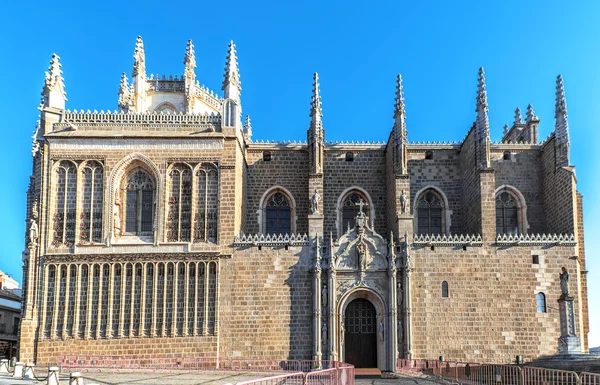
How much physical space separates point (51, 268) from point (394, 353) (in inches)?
616

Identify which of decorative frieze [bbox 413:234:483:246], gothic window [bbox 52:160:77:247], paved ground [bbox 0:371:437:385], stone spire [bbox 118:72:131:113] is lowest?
paved ground [bbox 0:371:437:385]

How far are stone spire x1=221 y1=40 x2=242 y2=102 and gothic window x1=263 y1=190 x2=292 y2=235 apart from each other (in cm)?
556

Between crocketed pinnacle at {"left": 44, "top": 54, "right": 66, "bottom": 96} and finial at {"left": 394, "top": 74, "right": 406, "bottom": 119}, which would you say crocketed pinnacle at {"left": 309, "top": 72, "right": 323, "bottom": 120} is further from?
crocketed pinnacle at {"left": 44, "top": 54, "right": 66, "bottom": 96}

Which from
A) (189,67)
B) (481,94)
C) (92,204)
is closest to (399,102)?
(481,94)

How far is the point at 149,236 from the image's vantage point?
33031 millimetres

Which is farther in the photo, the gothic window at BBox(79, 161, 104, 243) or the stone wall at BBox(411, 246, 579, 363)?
the gothic window at BBox(79, 161, 104, 243)

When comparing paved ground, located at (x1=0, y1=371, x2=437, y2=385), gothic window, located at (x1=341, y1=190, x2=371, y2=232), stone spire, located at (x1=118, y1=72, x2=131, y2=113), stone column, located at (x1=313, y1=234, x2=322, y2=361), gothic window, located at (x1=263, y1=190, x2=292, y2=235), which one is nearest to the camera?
paved ground, located at (x1=0, y1=371, x2=437, y2=385)

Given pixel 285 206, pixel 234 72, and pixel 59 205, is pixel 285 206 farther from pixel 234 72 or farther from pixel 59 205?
pixel 59 205

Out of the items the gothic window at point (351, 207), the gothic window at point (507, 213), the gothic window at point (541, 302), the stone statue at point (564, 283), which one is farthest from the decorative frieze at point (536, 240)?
the gothic window at point (351, 207)

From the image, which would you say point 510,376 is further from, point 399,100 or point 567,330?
point 399,100

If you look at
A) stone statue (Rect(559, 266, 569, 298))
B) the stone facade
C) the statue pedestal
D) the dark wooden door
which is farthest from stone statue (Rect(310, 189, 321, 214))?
the statue pedestal

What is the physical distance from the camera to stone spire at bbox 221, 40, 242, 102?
112ft

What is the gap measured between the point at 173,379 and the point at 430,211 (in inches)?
668

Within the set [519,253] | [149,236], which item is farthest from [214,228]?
[519,253]
